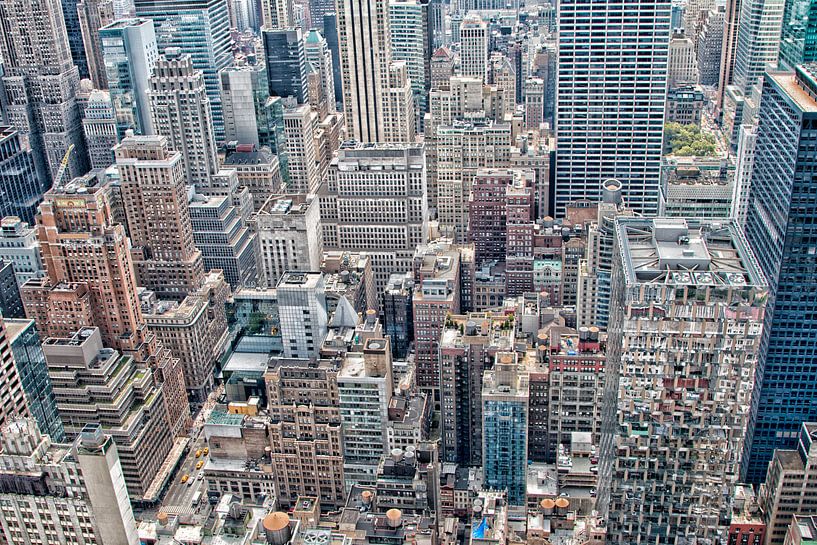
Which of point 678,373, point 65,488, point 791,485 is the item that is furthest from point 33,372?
point 791,485

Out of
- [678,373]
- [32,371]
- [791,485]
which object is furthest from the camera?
[32,371]

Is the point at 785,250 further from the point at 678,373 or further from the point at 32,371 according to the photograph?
the point at 32,371

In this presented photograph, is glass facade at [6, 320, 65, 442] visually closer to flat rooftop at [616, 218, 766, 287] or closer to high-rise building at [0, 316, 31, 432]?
high-rise building at [0, 316, 31, 432]

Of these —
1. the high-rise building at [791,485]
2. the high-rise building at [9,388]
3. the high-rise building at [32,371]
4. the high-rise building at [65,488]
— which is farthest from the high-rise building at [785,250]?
the high-rise building at [32,371]

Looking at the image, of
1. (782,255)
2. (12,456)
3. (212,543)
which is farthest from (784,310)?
(12,456)

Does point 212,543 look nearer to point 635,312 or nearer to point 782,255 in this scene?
point 635,312

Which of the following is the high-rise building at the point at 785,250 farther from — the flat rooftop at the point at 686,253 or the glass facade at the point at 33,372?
the glass facade at the point at 33,372
